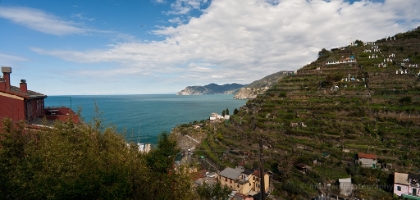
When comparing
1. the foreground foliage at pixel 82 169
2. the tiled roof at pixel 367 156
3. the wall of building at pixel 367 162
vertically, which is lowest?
the wall of building at pixel 367 162

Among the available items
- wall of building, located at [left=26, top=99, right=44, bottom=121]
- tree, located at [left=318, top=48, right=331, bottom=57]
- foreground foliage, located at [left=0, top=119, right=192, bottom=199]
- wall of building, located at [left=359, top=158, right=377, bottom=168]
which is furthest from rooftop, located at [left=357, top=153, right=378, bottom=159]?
tree, located at [left=318, top=48, right=331, bottom=57]

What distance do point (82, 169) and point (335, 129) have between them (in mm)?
23628

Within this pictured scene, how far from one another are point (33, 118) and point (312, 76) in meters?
35.7

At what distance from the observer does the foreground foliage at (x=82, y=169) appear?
4.73 m

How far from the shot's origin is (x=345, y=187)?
17625 mm

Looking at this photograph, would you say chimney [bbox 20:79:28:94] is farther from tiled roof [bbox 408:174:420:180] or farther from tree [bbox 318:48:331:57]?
tree [bbox 318:48:331:57]

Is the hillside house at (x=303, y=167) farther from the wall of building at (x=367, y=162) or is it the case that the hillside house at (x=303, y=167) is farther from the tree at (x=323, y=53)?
the tree at (x=323, y=53)

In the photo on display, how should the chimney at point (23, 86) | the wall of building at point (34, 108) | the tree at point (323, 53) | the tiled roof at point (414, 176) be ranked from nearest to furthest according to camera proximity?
the wall of building at point (34, 108) → the chimney at point (23, 86) → the tiled roof at point (414, 176) → the tree at point (323, 53)

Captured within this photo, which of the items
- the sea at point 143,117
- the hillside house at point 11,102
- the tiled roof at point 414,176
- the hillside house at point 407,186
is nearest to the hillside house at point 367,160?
the hillside house at point 407,186

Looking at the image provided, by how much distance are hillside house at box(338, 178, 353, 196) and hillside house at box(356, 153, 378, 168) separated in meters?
2.12

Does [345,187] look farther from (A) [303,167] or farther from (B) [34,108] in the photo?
(B) [34,108]

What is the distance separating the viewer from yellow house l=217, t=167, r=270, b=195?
66.0 ft

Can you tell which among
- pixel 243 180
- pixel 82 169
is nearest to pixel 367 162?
pixel 243 180

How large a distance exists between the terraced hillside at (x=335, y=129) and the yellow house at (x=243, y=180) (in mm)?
1621
